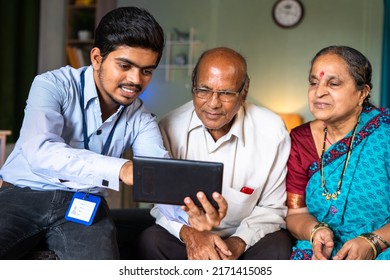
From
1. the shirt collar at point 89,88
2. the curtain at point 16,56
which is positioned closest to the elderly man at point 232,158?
the shirt collar at point 89,88

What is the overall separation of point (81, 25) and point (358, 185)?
3.89 metres

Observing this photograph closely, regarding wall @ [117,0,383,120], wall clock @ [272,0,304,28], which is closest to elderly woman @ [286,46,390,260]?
wall @ [117,0,383,120]

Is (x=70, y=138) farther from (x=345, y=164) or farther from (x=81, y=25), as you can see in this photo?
(x=81, y=25)

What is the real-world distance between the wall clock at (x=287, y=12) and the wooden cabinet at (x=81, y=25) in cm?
165

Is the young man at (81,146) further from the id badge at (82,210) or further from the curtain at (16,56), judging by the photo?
the curtain at (16,56)

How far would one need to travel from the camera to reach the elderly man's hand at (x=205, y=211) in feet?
4.22

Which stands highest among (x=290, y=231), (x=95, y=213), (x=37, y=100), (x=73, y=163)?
(x=37, y=100)

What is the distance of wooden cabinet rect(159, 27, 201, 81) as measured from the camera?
5.03 meters

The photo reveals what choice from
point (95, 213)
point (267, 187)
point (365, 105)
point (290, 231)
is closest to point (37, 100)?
point (95, 213)

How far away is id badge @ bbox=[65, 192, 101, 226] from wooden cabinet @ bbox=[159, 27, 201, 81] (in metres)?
3.61

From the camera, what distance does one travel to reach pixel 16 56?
388 centimetres
